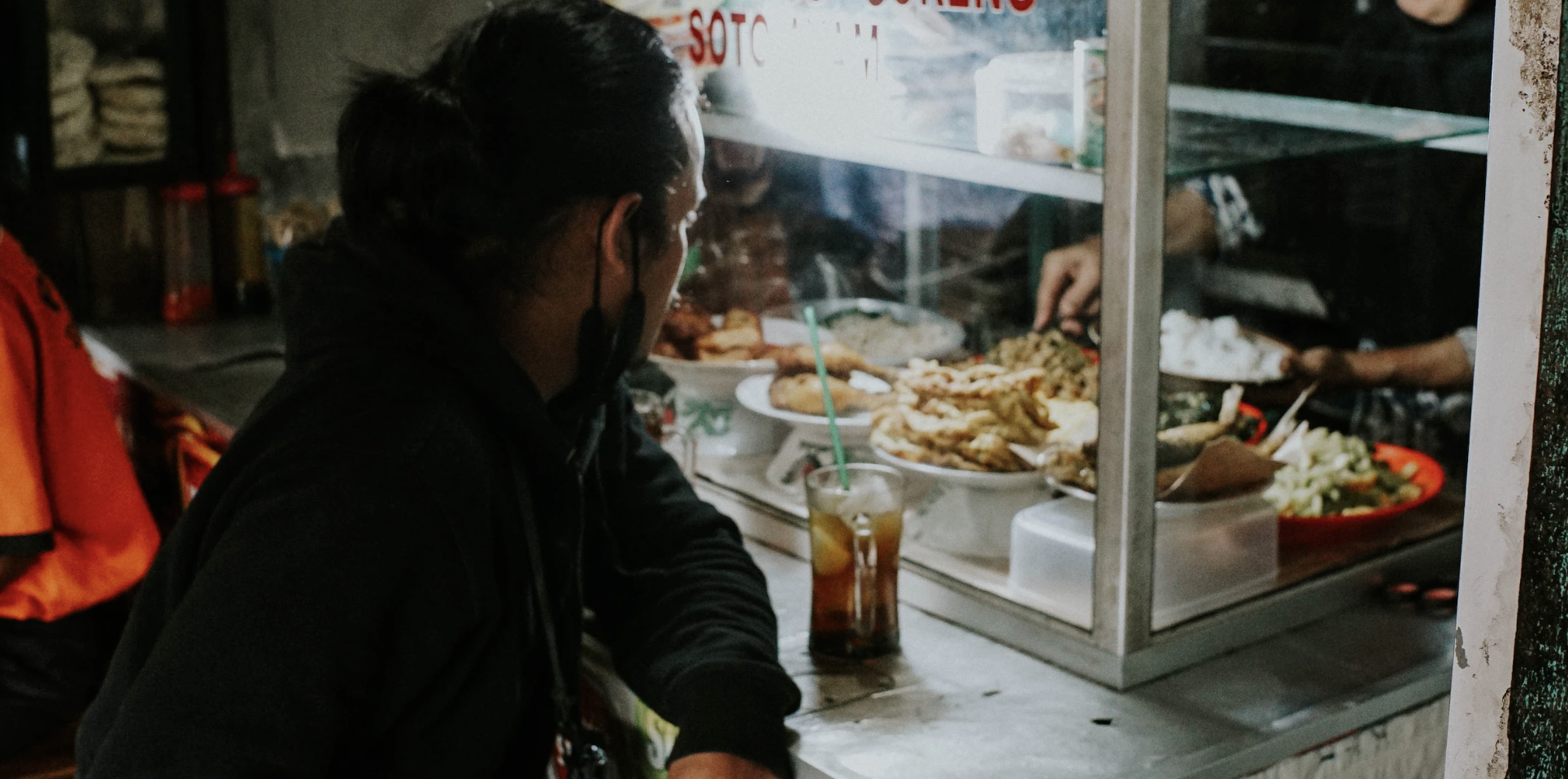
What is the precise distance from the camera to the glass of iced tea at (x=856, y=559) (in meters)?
1.62

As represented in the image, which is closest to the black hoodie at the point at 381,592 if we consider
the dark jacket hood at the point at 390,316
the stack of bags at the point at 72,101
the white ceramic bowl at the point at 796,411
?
the dark jacket hood at the point at 390,316

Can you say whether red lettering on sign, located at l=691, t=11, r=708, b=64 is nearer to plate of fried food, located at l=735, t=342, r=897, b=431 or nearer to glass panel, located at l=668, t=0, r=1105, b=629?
glass panel, located at l=668, t=0, r=1105, b=629

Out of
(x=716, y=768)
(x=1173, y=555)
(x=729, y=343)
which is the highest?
(x=729, y=343)

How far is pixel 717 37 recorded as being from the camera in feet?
6.50

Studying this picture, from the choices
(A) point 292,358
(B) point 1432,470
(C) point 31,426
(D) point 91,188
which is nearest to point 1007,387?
(B) point 1432,470

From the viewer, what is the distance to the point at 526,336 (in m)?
1.50

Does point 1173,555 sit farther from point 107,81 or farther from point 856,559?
point 107,81

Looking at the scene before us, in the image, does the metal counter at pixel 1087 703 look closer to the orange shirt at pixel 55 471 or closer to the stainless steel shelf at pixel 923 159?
the stainless steel shelf at pixel 923 159

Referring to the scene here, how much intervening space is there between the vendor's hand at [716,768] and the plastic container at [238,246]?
2.52 metres

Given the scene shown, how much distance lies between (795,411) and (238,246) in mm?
2040

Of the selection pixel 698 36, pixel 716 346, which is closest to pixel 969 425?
pixel 716 346

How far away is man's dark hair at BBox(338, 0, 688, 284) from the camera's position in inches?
54.8

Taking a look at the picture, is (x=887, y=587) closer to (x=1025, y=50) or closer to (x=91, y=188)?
(x=1025, y=50)

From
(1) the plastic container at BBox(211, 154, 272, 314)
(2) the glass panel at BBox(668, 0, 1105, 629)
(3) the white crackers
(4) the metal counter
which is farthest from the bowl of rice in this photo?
(3) the white crackers
